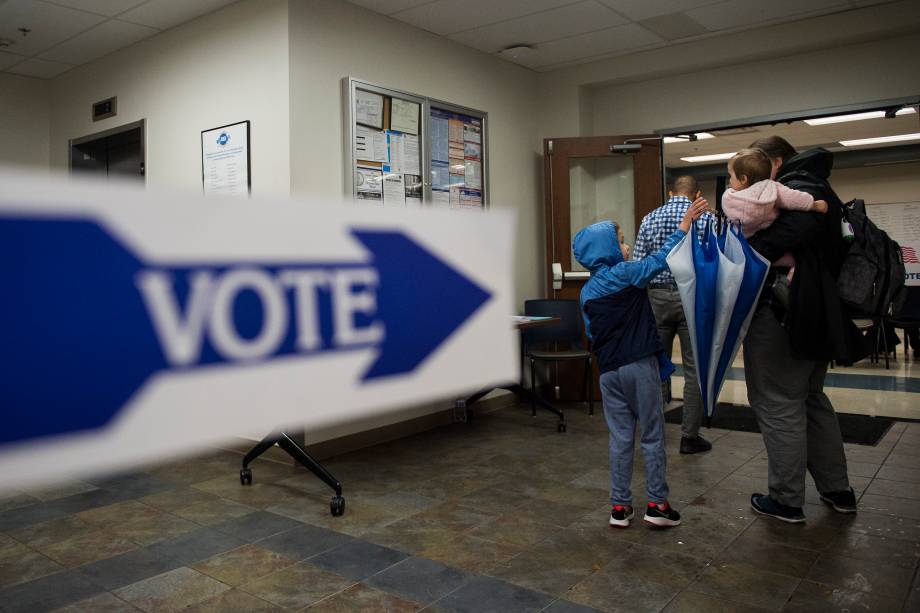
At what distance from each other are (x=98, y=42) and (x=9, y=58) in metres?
0.59

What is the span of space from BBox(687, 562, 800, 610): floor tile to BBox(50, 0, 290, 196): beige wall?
2262 millimetres

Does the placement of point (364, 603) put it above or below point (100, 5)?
below

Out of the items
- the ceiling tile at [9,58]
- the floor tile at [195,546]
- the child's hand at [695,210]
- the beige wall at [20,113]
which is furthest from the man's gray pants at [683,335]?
the ceiling tile at [9,58]

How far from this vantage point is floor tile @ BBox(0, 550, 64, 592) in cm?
196

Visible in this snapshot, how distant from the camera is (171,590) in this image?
1863mm

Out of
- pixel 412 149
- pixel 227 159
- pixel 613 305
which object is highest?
pixel 412 149

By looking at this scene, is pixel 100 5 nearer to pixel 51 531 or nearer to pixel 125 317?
pixel 51 531

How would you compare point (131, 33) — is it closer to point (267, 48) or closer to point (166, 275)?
point (267, 48)

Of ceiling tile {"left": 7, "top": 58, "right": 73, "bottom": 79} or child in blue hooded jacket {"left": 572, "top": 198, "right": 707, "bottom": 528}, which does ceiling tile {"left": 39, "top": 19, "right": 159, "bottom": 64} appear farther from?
child in blue hooded jacket {"left": 572, "top": 198, "right": 707, "bottom": 528}

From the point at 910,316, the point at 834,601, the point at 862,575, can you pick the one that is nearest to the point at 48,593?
the point at 834,601

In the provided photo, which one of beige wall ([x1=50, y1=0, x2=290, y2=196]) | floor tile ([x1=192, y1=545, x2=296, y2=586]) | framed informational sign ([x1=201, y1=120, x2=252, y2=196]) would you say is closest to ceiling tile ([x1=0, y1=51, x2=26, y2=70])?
beige wall ([x1=50, y1=0, x2=290, y2=196])

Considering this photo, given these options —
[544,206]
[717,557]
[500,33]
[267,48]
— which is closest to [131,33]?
[267,48]

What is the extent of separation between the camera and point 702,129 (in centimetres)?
443

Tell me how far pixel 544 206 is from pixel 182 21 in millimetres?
2514
